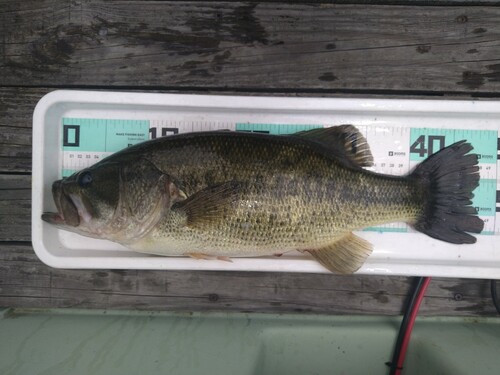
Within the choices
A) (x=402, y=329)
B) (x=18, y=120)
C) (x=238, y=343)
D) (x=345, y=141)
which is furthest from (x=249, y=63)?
(x=402, y=329)

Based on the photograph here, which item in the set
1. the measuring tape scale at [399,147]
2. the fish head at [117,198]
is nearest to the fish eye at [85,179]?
the fish head at [117,198]

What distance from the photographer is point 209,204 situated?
4.63 feet

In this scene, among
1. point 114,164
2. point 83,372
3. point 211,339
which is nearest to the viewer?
point 114,164

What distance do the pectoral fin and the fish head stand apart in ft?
2.17

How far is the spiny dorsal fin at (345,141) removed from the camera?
1.59 meters

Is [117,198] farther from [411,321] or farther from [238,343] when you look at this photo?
[411,321]

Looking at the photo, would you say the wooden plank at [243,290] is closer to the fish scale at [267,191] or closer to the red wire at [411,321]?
the red wire at [411,321]

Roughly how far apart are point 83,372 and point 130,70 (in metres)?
1.38

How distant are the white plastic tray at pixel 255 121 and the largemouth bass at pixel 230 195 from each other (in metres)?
0.19

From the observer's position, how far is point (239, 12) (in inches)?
73.2

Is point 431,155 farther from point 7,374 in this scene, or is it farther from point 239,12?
point 7,374

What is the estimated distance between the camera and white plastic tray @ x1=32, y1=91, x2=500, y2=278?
1.73 m

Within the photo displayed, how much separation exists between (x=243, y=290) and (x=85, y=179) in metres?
0.89

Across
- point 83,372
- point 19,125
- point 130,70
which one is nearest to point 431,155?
point 130,70
